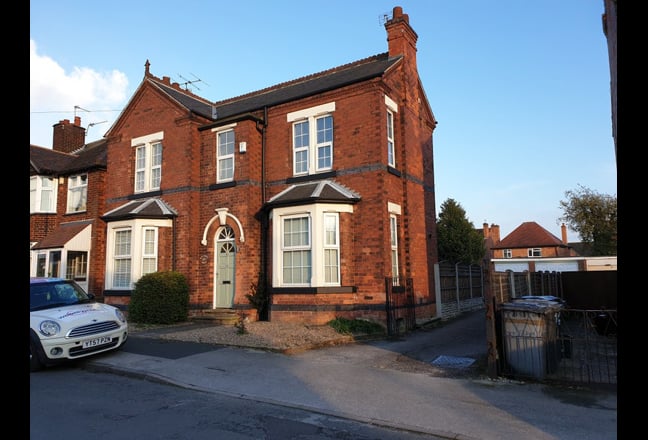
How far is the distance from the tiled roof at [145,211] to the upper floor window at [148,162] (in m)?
0.86

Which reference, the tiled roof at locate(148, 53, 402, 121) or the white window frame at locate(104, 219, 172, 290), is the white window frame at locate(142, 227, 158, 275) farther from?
the tiled roof at locate(148, 53, 402, 121)

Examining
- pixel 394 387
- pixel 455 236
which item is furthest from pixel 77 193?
pixel 455 236

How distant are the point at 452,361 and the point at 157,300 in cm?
899

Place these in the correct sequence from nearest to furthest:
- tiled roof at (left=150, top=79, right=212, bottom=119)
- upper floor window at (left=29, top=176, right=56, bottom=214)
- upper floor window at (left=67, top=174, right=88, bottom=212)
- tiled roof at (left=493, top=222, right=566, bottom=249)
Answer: tiled roof at (left=150, top=79, right=212, bottom=119) < upper floor window at (left=67, top=174, right=88, bottom=212) < upper floor window at (left=29, top=176, right=56, bottom=214) < tiled roof at (left=493, top=222, right=566, bottom=249)

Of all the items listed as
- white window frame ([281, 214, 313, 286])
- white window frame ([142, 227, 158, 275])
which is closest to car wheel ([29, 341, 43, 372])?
white window frame ([281, 214, 313, 286])

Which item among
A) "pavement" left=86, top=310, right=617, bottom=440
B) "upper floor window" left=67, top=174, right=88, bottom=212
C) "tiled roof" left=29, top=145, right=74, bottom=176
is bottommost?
"pavement" left=86, top=310, right=617, bottom=440

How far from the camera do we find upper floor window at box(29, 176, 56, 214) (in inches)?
773

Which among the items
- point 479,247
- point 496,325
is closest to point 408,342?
point 496,325

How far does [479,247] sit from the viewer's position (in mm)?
30062

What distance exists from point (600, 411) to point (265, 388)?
452 centimetres

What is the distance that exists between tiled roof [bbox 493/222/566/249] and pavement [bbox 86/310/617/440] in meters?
43.2

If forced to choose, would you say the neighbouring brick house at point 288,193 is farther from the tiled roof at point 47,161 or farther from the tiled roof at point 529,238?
the tiled roof at point 529,238

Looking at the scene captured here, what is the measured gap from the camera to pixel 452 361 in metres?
8.85
